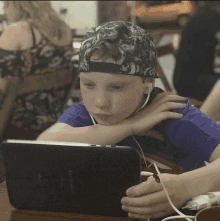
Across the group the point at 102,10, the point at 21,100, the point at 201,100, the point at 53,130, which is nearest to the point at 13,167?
the point at 53,130

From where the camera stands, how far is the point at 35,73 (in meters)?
2.07

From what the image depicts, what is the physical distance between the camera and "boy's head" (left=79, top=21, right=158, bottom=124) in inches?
29.4

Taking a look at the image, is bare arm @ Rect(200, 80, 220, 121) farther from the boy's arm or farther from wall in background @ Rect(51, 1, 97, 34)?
wall in background @ Rect(51, 1, 97, 34)

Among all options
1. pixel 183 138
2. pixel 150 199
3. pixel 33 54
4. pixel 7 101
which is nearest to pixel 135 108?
pixel 183 138

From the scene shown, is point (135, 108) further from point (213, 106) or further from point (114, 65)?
point (213, 106)

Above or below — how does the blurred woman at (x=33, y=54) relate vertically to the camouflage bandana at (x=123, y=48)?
below

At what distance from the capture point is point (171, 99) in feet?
2.84

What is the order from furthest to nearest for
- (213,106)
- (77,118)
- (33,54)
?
(33,54) < (213,106) < (77,118)

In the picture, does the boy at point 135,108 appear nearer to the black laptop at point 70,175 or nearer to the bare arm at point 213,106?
the black laptop at point 70,175

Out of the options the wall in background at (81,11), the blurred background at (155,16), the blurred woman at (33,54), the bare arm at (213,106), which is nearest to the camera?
the bare arm at (213,106)

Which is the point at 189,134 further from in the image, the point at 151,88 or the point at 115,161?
the point at 115,161

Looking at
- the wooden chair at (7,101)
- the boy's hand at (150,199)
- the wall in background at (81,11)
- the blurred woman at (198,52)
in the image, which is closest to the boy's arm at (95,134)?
the boy's hand at (150,199)

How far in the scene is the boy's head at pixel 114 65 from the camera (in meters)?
0.75

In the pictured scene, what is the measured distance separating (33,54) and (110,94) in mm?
1473
